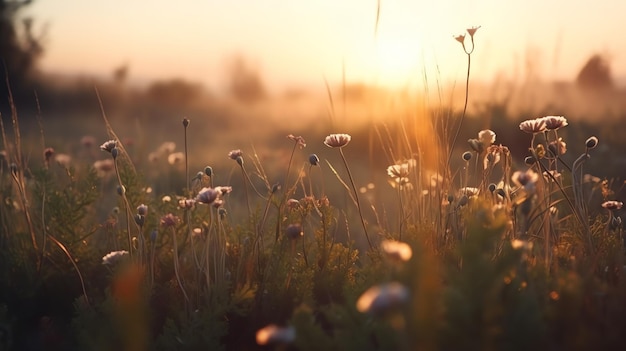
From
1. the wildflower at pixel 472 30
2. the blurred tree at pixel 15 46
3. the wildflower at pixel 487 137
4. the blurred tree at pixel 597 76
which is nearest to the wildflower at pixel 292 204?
the wildflower at pixel 487 137

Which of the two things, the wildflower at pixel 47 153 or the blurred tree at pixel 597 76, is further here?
the blurred tree at pixel 597 76

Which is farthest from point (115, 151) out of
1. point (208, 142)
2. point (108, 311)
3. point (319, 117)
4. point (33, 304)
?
point (319, 117)

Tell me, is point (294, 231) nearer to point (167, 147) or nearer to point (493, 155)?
point (493, 155)

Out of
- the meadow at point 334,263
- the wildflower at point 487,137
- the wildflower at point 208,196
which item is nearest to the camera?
the meadow at point 334,263

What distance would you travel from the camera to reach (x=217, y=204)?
202 cm

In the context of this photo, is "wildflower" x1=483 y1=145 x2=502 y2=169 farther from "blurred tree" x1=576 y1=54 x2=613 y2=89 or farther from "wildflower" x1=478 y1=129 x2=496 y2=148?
"blurred tree" x1=576 y1=54 x2=613 y2=89

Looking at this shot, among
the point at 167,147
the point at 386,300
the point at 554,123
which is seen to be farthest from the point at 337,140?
the point at 167,147

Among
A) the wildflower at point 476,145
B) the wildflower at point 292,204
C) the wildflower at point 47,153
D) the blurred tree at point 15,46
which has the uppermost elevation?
the wildflower at point 476,145

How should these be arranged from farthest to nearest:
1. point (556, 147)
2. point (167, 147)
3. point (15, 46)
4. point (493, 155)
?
point (15, 46)
point (167, 147)
point (493, 155)
point (556, 147)

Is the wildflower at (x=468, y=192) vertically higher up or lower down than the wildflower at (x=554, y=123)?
lower down

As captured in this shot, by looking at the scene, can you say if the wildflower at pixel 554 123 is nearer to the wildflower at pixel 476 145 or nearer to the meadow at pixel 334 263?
the meadow at pixel 334 263

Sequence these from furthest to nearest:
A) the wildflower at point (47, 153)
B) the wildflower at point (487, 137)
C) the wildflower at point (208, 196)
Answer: the wildflower at point (47, 153) < the wildflower at point (487, 137) < the wildflower at point (208, 196)

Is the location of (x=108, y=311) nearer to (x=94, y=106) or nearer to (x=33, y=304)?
(x=33, y=304)

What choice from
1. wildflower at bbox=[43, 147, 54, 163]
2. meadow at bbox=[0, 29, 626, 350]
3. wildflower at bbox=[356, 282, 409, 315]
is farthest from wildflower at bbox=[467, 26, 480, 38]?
wildflower at bbox=[43, 147, 54, 163]
